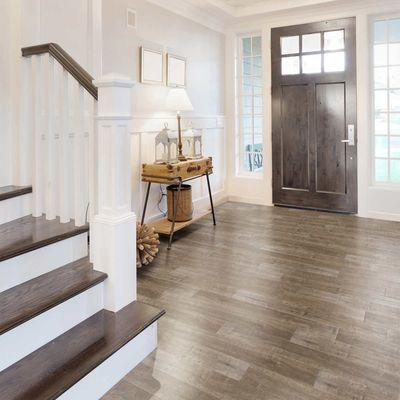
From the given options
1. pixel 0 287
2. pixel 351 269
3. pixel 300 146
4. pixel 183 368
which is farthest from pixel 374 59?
pixel 0 287

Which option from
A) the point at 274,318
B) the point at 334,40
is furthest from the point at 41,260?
the point at 334,40

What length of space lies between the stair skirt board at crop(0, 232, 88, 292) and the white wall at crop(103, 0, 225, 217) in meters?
1.92

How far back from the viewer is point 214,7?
4.81 metres

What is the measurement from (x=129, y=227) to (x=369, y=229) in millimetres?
3305

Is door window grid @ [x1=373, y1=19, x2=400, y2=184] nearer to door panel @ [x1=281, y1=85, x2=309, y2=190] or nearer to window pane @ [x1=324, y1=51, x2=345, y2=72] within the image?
window pane @ [x1=324, y1=51, x2=345, y2=72]

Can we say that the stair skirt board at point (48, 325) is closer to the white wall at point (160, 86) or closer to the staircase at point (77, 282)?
the staircase at point (77, 282)

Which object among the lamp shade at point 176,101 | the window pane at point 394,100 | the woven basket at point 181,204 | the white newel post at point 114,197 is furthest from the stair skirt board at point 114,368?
the window pane at point 394,100

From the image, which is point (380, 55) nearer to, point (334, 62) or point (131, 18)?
point (334, 62)

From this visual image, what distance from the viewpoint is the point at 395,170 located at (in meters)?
4.80

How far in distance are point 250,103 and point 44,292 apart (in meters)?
4.60

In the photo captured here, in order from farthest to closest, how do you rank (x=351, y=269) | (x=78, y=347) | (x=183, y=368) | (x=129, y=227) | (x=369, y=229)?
(x=369, y=229) → (x=351, y=269) → (x=129, y=227) → (x=183, y=368) → (x=78, y=347)

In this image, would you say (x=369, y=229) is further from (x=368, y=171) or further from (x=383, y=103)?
(x=383, y=103)

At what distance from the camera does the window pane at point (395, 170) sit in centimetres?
477

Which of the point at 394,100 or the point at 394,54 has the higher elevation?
the point at 394,54
